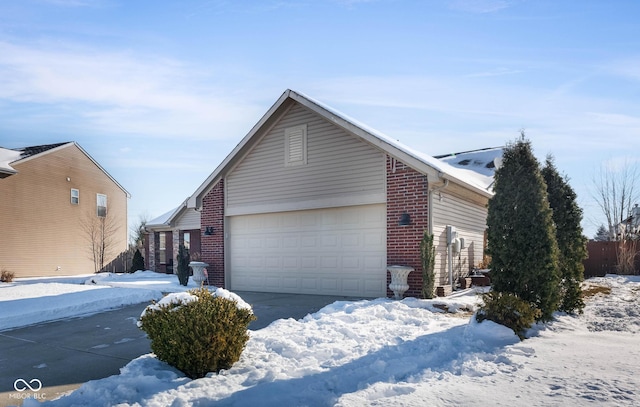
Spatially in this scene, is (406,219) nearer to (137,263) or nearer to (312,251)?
(312,251)

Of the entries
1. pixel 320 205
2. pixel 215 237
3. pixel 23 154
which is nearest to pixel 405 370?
pixel 320 205

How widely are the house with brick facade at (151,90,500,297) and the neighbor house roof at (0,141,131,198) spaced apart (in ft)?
44.7

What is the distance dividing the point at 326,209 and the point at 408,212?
2.48 metres

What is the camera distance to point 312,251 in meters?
12.4

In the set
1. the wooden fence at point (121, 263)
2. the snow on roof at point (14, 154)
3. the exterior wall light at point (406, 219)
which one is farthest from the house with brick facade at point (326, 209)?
the wooden fence at point (121, 263)

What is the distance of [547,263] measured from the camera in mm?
7320

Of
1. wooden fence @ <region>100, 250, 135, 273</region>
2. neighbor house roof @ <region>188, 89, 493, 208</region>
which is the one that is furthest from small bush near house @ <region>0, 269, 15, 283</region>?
neighbor house roof @ <region>188, 89, 493, 208</region>

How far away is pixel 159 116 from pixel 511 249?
33.2 feet

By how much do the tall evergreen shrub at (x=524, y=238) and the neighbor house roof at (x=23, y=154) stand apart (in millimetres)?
23466

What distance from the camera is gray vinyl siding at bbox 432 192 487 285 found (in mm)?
11148

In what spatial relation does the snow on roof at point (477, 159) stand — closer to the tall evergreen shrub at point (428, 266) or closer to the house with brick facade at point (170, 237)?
the tall evergreen shrub at point (428, 266)

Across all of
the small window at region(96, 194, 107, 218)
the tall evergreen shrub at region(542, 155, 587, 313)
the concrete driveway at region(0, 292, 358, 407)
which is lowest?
the concrete driveway at region(0, 292, 358, 407)

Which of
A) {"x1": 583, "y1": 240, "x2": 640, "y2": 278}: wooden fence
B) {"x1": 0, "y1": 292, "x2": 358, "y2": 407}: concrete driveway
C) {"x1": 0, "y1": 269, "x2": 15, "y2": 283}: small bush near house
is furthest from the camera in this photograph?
{"x1": 0, "y1": 269, "x2": 15, "y2": 283}: small bush near house

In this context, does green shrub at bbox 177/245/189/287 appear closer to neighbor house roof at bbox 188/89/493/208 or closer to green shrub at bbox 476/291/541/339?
neighbor house roof at bbox 188/89/493/208
